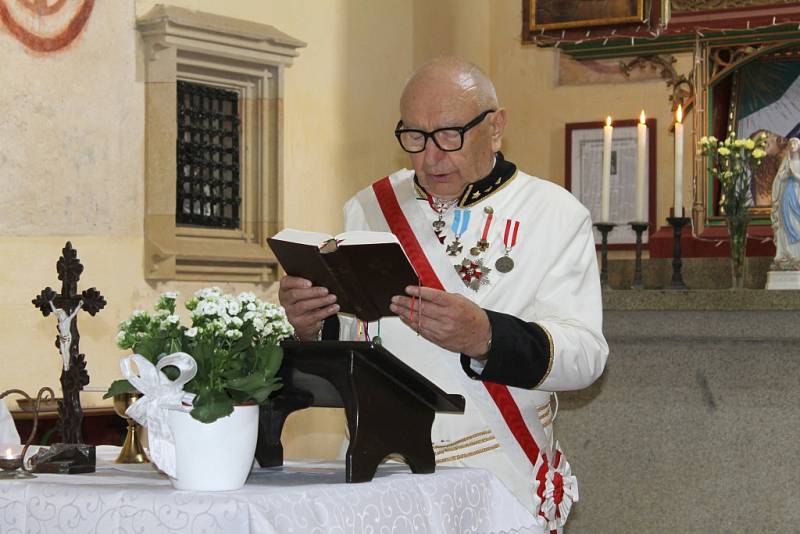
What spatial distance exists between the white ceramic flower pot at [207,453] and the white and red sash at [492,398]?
3.20ft

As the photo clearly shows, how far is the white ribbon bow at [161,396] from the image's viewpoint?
6.90 ft

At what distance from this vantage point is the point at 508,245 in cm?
317

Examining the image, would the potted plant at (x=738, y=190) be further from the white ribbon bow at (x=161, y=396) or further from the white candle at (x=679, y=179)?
the white ribbon bow at (x=161, y=396)

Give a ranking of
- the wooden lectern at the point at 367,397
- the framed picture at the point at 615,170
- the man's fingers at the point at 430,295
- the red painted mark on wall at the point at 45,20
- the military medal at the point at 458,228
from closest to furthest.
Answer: the wooden lectern at the point at 367,397, the man's fingers at the point at 430,295, the military medal at the point at 458,228, the red painted mark on wall at the point at 45,20, the framed picture at the point at 615,170

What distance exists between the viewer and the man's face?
9.86 feet

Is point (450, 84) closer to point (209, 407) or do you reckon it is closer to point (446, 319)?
point (446, 319)

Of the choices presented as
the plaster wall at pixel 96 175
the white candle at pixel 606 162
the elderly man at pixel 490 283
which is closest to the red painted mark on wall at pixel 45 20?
the plaster wall at pixel 96 175

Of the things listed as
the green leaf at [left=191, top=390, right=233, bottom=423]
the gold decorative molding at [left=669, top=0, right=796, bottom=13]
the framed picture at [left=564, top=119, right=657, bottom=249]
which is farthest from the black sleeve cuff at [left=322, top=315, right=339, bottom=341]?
the framed picture at [left=564, top=119, right=657, bottom=249]

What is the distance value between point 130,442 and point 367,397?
2.24 feet

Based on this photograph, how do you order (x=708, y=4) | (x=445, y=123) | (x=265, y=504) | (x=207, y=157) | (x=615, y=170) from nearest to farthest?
(x=265, y=504)
(x=445, y=123)
(x=708, y=4)
(x=207, y=157)
(x=615, y=170)

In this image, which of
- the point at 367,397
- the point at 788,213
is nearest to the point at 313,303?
the point at 367,397

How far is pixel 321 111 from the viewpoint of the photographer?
902 centimetres

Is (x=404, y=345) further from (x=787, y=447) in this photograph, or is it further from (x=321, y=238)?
(x=787, y=447)

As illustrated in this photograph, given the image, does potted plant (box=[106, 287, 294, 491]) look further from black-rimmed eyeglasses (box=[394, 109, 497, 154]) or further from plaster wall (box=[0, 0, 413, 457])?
plaster wall (box=[0, 0, 413, 457])
